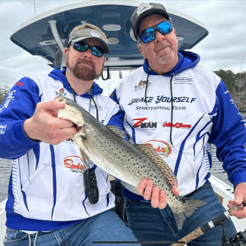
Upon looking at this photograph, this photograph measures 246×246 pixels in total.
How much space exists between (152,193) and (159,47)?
66.2 inches

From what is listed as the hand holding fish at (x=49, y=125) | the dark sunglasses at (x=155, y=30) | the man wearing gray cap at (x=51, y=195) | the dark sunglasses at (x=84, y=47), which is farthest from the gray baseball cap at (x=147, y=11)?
the hand holding fish at (x=49, y=125)

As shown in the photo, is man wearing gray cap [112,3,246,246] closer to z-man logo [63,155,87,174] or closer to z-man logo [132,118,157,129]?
z-man logo [132,118,157,129]

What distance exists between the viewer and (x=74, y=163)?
8.36 feet

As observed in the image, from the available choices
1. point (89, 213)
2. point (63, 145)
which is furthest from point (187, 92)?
point (89, 213)

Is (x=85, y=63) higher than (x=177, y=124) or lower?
higher

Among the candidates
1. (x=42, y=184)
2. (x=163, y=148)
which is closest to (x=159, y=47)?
(x=163, y=148)

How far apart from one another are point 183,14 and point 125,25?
1.20m

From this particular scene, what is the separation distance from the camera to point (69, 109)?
72.6 inches

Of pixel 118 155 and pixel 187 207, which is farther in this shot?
pixel 187 207

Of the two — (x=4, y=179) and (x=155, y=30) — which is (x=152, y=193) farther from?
(x=4, y=179)

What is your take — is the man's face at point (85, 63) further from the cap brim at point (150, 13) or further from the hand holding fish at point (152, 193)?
the hand holding fish at point (152, 193)

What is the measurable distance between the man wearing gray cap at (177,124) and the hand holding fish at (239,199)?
0.17m

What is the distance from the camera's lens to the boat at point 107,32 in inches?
179

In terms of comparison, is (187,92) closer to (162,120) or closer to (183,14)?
(162,120)
